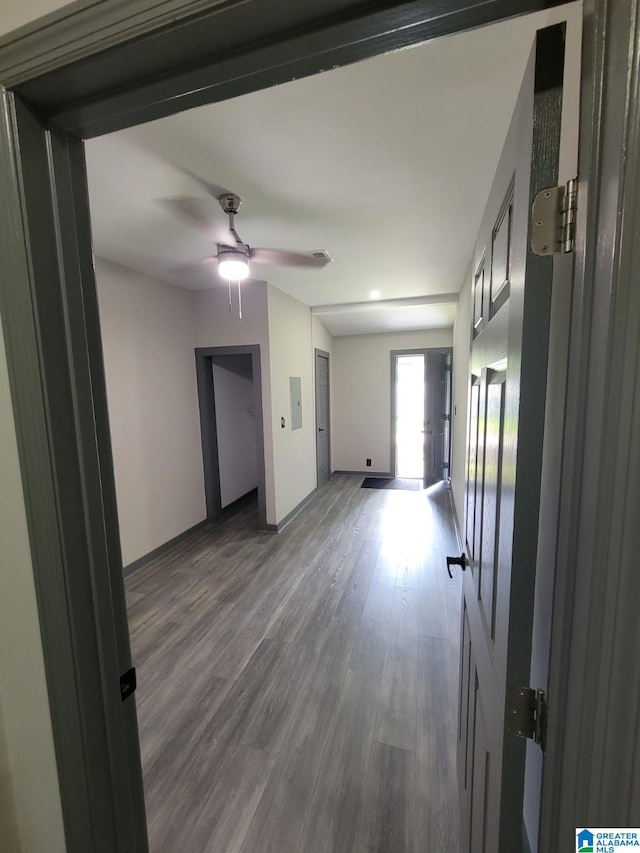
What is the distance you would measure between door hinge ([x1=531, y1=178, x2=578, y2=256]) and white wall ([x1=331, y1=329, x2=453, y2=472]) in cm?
542

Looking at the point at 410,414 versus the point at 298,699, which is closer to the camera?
the point at 298,699

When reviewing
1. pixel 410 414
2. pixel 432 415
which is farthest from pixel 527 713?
pixel 410 414

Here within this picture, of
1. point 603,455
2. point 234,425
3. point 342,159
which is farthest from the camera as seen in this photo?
point 234,425

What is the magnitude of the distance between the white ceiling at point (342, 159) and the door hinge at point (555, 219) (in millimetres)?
939

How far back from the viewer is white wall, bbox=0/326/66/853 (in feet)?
2.39

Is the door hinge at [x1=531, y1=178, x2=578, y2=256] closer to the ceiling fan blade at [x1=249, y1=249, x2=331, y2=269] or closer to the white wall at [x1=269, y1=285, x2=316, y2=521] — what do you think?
the ceiling fan blade at [x1=249, y1=249, x2=331, y2=269]

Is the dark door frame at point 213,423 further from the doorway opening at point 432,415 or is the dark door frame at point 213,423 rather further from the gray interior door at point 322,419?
the doorway opening at point 432,415

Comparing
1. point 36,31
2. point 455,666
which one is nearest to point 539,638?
point 36,31

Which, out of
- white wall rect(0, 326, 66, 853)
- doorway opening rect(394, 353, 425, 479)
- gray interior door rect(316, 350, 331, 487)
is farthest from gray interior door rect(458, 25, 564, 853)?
doorway opening rect(394, 353, 425, 479)

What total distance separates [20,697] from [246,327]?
10.8 feet

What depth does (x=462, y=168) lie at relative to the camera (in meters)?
1.68

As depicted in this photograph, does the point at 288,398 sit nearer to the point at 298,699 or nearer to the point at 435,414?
the point at 435,414

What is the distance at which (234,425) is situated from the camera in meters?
4.64

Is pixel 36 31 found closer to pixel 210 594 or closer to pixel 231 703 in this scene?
A: pixel 231 703
